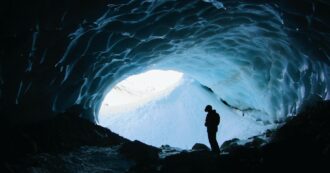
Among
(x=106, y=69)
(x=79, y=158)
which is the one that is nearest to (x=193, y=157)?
(x=79, y=158)

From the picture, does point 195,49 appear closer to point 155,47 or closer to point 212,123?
point 155,47

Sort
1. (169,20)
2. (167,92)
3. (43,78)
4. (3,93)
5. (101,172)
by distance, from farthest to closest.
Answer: (167,92)
(169,20)
(43,78)
(101,172)
(3,93)


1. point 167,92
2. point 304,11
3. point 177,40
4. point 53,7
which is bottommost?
point 53,7

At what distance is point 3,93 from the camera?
319 inches

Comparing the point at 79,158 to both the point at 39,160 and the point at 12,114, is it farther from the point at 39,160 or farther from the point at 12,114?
the point at 12,114

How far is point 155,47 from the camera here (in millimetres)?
13039

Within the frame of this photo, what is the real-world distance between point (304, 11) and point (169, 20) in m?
3.86

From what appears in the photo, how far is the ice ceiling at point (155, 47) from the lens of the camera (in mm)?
8133

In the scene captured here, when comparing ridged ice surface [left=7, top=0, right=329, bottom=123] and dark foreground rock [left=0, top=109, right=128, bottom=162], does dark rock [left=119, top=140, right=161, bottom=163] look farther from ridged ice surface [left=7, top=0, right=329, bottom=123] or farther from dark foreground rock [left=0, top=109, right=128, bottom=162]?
ridged ice surface [left=7, top=0, right=329, bottom=123]

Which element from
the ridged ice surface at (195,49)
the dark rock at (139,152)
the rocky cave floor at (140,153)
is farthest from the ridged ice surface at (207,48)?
the dark rock at (139,152)

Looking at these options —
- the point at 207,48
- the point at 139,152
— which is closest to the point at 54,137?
the point at 139,152

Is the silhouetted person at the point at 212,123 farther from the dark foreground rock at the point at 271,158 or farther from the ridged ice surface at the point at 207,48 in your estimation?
the ridged ice surface at the point at 207,48

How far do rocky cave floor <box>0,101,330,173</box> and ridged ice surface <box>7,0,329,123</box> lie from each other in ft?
3.88

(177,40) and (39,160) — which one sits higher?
(177,40)
